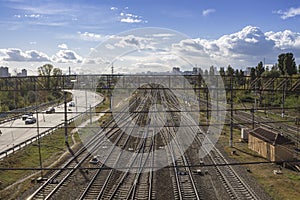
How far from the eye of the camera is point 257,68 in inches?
1061

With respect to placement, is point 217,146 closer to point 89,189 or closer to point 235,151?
point 235,151

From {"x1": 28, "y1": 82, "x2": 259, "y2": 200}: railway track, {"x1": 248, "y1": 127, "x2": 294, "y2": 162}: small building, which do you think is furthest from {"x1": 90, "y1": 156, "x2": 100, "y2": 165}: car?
{"x1": 248, "y1": 127, "x2": 294, "y2": 162}: small building

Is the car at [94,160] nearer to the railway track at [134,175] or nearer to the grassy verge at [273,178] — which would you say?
the railway track at [134,175]

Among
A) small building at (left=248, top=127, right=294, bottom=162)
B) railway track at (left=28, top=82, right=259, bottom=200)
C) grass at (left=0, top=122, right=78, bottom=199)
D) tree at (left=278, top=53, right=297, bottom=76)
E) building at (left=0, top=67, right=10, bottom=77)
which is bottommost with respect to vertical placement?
grass at (left=0, top=122, right=78, bottom=199)

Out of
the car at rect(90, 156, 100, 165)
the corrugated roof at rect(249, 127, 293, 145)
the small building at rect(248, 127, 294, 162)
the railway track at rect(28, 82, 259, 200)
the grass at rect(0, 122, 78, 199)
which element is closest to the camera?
the railway track at rect(28, 82, 259, 200)

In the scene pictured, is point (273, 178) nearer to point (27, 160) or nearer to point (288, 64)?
point (27, 160)

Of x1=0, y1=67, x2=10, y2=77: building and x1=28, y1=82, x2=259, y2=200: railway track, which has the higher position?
x1=0, y1=67, x2=10, y2=77: building

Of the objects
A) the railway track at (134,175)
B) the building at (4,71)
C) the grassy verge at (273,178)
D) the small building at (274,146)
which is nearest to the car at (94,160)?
the railway track at (134,175)

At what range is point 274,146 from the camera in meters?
11.5

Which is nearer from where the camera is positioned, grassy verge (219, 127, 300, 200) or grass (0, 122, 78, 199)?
grassy verge (219, 127, 300, 200)

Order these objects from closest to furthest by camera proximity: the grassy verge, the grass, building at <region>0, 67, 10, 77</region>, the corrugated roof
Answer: the grassy verge < the grass < the corrugated roof < building at <region>0, 67, 10, 77</region>

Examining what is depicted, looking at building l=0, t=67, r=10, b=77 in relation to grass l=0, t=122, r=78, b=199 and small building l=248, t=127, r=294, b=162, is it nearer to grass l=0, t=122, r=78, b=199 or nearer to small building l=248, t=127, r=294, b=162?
grass l=0, t=122, r=78, b=199

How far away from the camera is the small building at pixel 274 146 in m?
11.5

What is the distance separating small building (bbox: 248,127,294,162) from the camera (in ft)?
37.9
